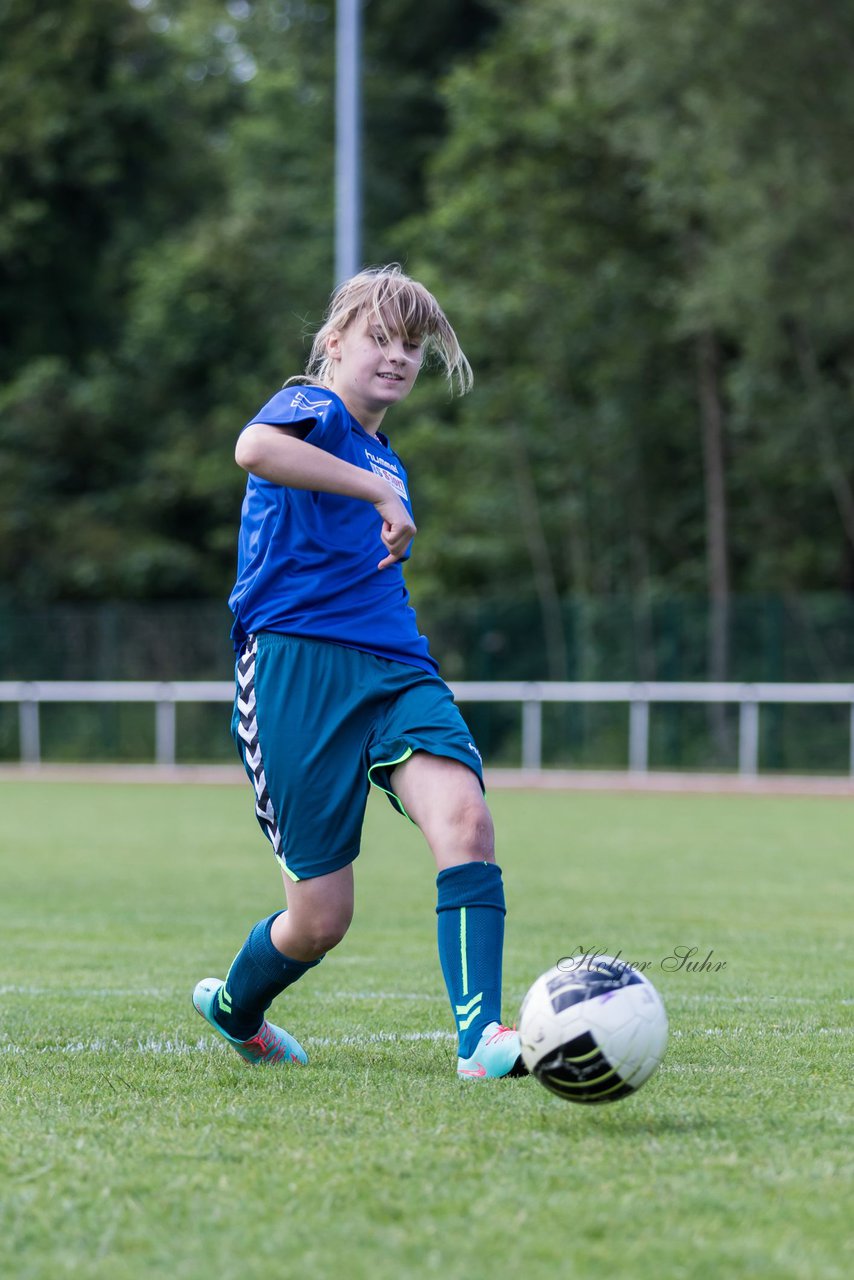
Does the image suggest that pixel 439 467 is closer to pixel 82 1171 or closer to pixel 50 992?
pixel 50 992

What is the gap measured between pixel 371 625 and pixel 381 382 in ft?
1.99

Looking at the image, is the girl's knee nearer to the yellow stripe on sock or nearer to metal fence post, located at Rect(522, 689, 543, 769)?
the yellow stripe on sock

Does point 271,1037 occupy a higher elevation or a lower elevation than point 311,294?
lower

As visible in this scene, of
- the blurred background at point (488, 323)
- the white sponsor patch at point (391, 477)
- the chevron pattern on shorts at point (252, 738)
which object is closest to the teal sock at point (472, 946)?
the chevron pattern on shorts at point (252, 738)

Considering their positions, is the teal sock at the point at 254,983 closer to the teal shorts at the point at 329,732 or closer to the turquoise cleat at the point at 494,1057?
the teal shorts at the point at 329,732

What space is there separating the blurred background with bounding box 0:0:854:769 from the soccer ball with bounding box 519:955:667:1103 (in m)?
19.3

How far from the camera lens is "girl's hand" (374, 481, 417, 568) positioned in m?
3.91

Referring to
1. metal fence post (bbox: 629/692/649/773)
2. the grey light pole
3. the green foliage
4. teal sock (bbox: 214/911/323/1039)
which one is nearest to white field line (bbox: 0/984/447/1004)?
teal sock (bbox: 214/911/323/1039)

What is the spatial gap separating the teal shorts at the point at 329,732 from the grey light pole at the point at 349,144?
13.8 metres

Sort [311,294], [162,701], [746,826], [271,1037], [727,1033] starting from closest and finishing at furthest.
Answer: [271,1037] < [727,1033] < [746,826] < [162,701] < [311,294]

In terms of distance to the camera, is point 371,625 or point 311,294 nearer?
point 371,625

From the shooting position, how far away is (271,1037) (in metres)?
4.43

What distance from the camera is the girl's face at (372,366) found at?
4.23 m

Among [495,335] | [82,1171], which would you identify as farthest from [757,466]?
[82,1171]
